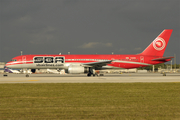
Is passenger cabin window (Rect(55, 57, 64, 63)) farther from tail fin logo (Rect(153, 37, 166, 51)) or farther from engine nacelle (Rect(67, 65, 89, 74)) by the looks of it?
tail fin logo (Rect(153, 37, 166, 51))

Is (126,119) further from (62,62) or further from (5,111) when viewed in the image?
(62,62)

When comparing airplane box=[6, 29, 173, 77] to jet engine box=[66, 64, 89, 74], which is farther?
airplane box=[6, 29, 173, 77]

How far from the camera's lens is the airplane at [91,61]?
3791 cm

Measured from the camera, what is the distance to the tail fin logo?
136ft

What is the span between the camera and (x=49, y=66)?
3809 cm

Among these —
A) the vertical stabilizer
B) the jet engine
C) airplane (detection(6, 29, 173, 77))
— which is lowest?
the jet engine

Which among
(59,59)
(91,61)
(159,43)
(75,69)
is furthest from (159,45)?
(59,59)

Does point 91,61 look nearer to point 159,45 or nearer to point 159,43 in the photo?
point 159,45

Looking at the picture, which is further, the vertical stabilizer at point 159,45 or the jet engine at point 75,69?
the vertical stabilizer at point 159,45

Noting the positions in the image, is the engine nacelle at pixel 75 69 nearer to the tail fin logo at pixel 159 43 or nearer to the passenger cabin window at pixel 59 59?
the passenger cabin window at pixel 59 59

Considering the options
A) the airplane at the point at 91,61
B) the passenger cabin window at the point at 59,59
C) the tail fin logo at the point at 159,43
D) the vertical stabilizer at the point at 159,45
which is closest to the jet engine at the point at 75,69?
the airplane at the point at 91,61

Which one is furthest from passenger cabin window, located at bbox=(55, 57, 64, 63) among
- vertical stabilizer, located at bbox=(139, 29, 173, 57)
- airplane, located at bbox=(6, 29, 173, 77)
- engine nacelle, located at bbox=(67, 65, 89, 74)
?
vertical stabilizer, located at bbox=(139, 29, 173, 57)

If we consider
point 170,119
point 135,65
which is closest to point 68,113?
point 170,119

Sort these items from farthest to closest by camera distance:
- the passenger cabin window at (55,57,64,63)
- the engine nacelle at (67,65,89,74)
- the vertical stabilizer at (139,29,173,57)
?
the vertical stabilizer at (139,29,173,57) → the passenger cabin window at (55,57,64,63) → the engine nacelle at (67,65,89,74)
